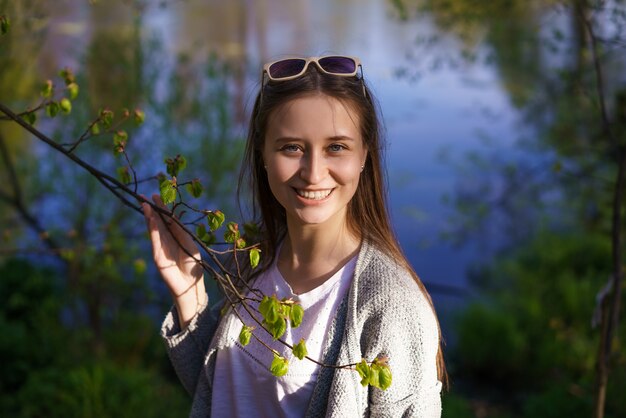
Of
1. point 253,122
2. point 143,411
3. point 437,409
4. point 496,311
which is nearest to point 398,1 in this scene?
point 253,122

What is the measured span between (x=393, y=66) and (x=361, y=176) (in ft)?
17.1

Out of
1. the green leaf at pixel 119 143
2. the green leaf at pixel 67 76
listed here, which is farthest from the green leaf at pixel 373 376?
the green leaf at pixel 67 76

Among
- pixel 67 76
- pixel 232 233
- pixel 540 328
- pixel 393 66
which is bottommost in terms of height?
pixel 540 328

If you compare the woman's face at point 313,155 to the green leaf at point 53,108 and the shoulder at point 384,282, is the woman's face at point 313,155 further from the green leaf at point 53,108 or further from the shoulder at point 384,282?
the green leaf at point 53,108

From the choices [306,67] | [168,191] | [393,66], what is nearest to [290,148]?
[306,67]

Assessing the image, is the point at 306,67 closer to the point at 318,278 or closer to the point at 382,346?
the point at 318,278

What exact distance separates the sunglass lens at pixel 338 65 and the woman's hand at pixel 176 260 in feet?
1.38

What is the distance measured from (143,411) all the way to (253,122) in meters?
2.27

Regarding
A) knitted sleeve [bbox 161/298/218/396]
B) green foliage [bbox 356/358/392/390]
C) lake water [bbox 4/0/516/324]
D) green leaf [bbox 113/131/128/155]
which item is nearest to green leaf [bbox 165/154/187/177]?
green leaf [bbox 113/131/128/155]

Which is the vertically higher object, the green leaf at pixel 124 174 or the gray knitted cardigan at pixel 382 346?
the green leaf at pixel 124 174

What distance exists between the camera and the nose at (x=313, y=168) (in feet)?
4.96

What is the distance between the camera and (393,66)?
22.1 ft

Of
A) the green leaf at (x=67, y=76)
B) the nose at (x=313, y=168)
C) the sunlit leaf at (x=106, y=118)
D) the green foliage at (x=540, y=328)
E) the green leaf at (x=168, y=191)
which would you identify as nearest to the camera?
the green leaf at (x=168, y=191)

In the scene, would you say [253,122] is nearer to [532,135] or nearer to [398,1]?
[398,1]
